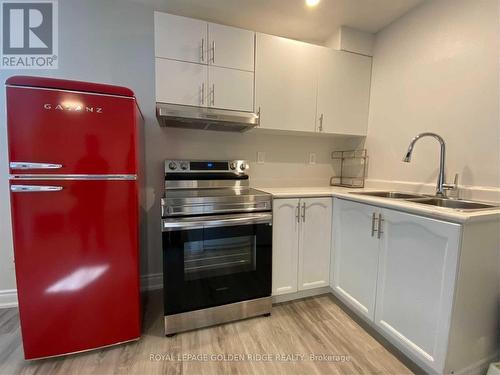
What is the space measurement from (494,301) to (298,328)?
3.57 ft

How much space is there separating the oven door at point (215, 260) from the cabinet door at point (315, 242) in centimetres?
32

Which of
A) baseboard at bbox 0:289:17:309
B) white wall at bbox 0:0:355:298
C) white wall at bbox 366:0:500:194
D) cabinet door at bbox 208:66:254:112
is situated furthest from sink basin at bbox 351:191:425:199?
baseboard at bbox 0:289:17:309

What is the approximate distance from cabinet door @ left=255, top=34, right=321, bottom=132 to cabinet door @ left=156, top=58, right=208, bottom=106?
45cm

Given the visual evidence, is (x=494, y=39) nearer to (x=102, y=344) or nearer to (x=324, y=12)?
(x=324, y=12)

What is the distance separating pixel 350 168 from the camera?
2.41 metres

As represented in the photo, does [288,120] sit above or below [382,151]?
above

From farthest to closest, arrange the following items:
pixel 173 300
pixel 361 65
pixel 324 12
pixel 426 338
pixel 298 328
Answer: pixel 361 65 → pixel 324 12 → pixel 298 328 → pixel 173 300 → pixel 426 338

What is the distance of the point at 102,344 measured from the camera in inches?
52.1

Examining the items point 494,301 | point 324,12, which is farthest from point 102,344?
point 324,12

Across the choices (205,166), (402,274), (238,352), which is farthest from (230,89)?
(238,352)

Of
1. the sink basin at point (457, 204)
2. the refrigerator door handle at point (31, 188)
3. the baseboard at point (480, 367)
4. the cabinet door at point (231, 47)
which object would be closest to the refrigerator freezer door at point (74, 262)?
the refrigerator door handle at point (31, 188)

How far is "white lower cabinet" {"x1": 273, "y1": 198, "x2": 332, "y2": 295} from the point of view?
1.72m

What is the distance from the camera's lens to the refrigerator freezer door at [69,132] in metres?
1.12

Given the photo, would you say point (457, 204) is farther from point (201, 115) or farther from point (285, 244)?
point (201, 115)
